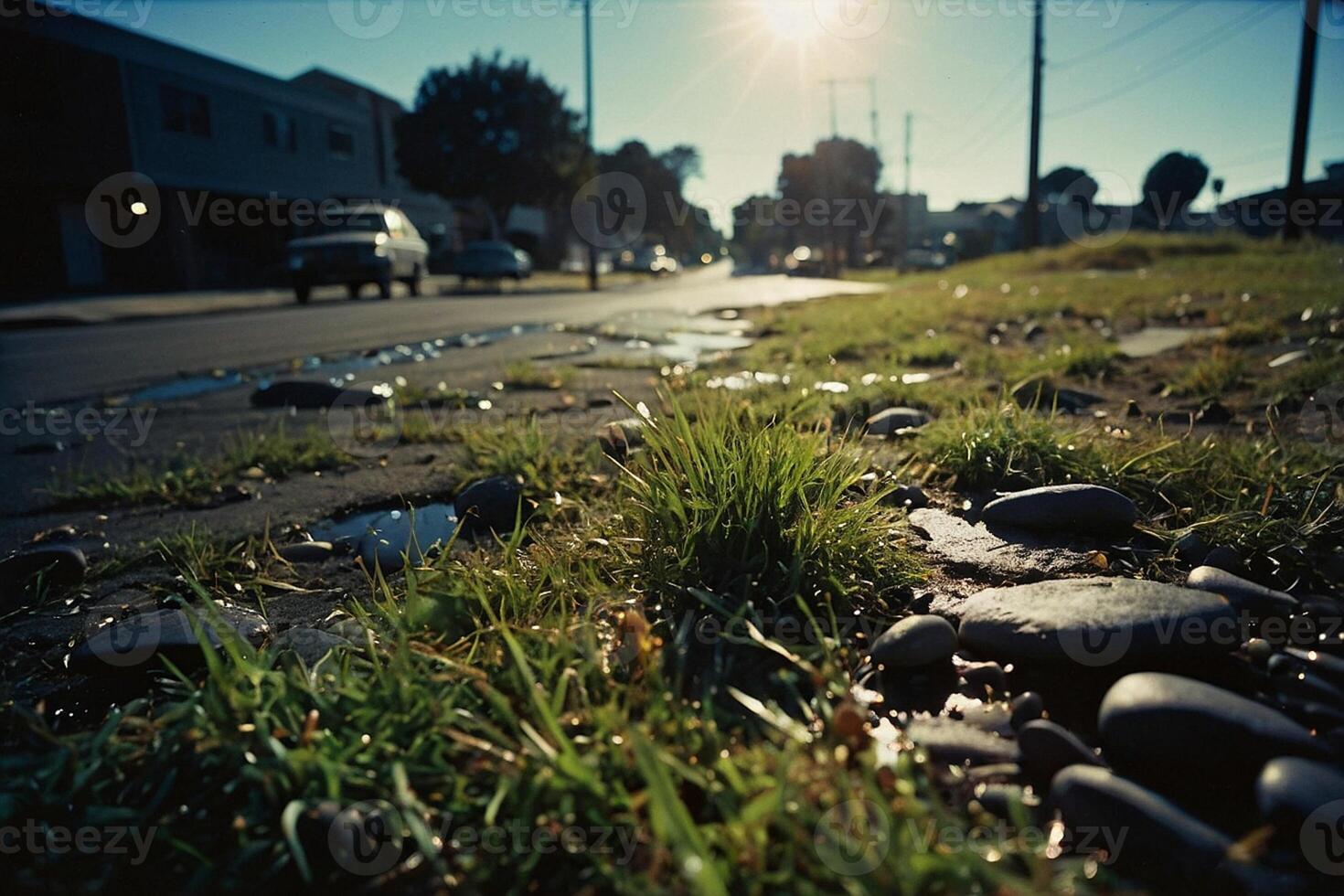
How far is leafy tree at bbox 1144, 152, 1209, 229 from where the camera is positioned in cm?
1160

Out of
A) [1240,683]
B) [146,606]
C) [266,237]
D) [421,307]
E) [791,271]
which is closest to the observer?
[1240,683]

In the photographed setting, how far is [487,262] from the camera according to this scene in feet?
80.8

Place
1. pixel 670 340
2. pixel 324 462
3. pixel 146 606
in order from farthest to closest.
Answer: pixel 670 340
pixel 324 462
pixel 146 606

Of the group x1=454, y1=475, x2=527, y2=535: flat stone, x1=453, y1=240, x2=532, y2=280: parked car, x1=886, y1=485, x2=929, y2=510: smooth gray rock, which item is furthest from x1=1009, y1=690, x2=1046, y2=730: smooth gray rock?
x1=453, y1=240, x2=532, y2=280: parked car

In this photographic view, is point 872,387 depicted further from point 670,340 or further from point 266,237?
point 266,237

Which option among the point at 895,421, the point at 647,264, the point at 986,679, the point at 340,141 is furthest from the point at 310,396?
the point at 647,264

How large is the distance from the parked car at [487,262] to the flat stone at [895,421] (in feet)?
74.6

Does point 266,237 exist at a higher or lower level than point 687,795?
higher

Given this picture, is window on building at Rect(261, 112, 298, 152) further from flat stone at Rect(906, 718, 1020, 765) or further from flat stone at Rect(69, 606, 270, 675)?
flat stone at Rect(906, 718, 1020, 765)

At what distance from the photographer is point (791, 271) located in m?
46.1

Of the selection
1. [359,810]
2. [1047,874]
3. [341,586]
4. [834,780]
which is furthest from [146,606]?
[1047,874]

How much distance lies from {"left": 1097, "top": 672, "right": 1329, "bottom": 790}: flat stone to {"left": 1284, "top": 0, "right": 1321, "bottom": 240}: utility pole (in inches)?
Answer: 730

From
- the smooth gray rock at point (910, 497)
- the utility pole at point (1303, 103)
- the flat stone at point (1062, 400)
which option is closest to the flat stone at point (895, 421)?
the smooth gray rock at point (910, 497)

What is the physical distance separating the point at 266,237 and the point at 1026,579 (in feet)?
94.1
